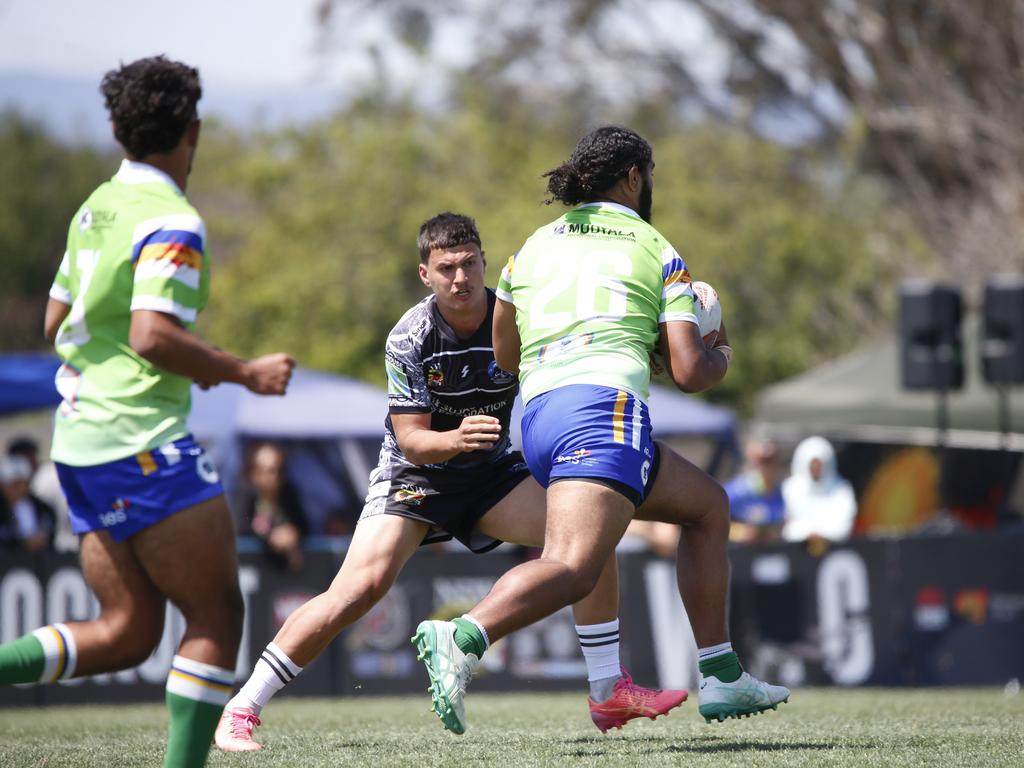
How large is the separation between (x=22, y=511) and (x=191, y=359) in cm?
836

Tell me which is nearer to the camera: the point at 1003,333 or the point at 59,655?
the point at 59,655

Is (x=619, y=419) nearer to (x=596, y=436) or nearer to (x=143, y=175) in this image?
(x=596, y=436)

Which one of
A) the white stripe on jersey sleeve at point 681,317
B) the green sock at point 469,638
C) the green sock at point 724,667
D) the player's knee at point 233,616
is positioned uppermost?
the white stripe on jersey sleeve at point 681,317

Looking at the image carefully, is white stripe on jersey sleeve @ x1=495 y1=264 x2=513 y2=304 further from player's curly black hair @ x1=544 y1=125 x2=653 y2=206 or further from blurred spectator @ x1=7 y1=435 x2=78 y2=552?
blurred spectator @ x1=7 y1=435 x2=78 y2=552

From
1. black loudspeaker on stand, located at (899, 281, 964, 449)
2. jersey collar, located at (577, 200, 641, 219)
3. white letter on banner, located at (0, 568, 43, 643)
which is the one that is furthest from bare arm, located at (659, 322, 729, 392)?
black loudspeaker on stand, located at (899, 281, 964, 449)

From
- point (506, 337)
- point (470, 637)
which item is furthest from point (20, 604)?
point (470, 637)

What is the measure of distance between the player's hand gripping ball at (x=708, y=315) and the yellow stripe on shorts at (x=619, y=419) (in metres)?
0.48

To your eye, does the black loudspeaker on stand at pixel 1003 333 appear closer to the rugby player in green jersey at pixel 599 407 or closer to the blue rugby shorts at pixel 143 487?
the rugby player in green jersey at pixel 599 407

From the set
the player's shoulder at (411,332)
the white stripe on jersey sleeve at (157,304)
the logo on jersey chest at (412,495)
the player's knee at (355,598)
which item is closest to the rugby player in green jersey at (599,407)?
the player's shoulder at (411,332)

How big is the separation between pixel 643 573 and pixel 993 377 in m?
4.41

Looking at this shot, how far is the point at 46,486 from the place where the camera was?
13461 millimetres

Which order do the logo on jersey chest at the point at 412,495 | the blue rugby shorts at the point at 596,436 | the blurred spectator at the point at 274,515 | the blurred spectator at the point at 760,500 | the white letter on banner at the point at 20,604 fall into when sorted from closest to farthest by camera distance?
the blue rugby shorts at the point at 596,436 → the logo on jersey chest at the point at 412,495 → the white letter on banner at the point at 20,604 → the blurred spectator at the point at 274,515 → the blurred spectator at the point at 760,500

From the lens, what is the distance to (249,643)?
10.8m

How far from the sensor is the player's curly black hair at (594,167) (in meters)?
5.33
